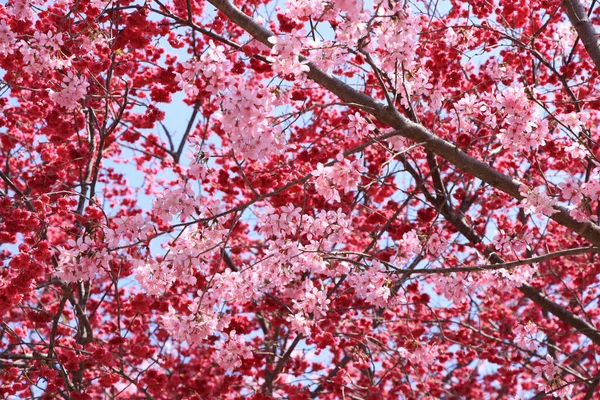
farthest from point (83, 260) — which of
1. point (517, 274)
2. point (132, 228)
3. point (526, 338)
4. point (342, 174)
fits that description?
point (526, 338)

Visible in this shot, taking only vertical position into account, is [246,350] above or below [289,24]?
below

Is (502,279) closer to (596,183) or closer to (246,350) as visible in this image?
(596,183)

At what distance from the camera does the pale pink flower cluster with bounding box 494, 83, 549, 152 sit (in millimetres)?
4344

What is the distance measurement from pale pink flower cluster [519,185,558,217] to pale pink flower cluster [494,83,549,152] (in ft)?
1.92

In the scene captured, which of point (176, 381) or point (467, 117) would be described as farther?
point (176, 381)

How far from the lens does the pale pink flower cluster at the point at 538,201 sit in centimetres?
393

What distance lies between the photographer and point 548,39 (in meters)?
7.52

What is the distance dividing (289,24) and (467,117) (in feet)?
6.37

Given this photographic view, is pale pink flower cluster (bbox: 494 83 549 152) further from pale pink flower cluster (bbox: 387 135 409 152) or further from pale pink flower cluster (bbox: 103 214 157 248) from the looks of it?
pale pink flower cluster (bbox: 103 214 157 248)

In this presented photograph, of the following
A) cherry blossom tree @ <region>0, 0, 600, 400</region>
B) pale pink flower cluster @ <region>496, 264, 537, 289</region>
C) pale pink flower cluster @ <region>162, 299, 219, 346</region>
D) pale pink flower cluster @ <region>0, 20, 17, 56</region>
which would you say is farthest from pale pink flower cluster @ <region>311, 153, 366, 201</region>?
pale pink flower cluster @ <region>0, 20, 17, 56</region>

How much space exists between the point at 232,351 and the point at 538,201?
10.1ft

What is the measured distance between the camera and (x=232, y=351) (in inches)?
223

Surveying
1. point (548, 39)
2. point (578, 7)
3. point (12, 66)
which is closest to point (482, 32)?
point (548, 39)

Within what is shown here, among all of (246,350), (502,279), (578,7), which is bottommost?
(246,350)
